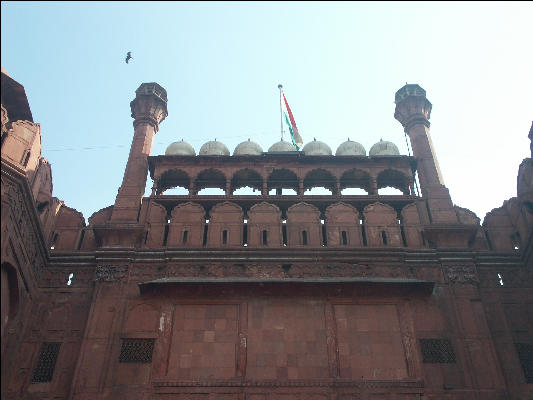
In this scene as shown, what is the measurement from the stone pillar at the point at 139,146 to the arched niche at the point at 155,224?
415mm

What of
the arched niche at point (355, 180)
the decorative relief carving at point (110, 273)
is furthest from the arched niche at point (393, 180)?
the decorative relief carving at point (110, 273)

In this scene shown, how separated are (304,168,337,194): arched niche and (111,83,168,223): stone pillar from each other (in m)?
5.25

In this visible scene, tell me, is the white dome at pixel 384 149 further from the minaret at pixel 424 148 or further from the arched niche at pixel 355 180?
the arched niche at pixel 355 180

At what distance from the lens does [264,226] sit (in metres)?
15.7

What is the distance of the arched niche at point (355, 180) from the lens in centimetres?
1775

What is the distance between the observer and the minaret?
16141mm

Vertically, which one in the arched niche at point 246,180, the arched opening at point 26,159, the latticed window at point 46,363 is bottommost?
the latticed window at point 46,363

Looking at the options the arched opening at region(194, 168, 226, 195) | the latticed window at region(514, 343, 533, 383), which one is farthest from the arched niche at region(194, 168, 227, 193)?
the latticed window at region(514, 343, 533, 383)

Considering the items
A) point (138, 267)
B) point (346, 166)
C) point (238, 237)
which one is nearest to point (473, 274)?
point (346, 166)

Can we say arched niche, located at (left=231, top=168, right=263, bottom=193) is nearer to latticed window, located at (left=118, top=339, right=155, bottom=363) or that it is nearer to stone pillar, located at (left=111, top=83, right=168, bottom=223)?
stone pillar, located at (left=111, top=83, right=168, bottom=223)

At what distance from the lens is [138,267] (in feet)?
48.6

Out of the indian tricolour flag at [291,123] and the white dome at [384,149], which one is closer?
the white dome at [384,149]

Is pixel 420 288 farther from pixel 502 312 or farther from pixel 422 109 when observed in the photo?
pixel 422 109

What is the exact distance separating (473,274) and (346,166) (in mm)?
5236
